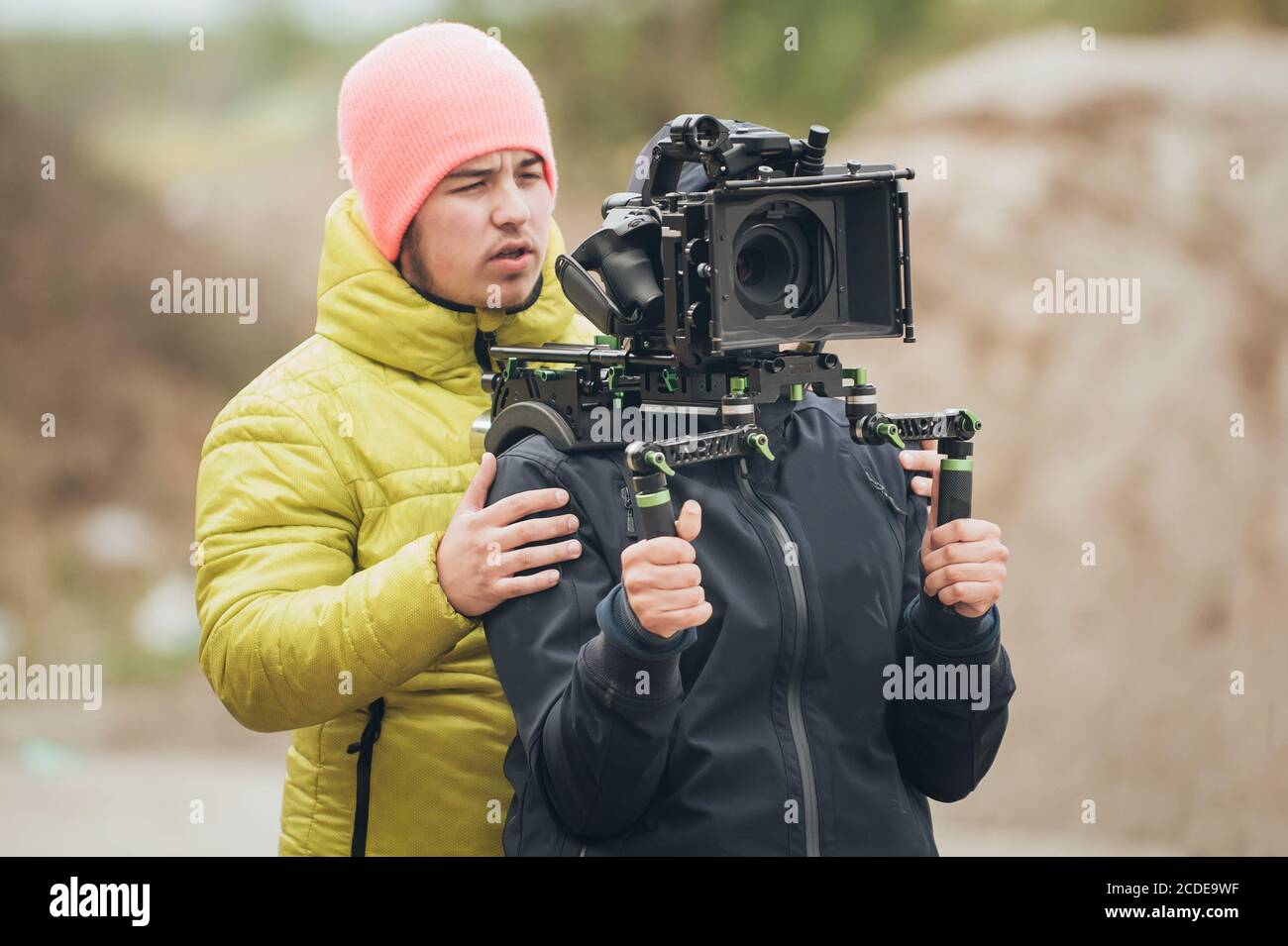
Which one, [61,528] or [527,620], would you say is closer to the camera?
[527,620]

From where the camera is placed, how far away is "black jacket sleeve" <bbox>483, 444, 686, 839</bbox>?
61.5 inches

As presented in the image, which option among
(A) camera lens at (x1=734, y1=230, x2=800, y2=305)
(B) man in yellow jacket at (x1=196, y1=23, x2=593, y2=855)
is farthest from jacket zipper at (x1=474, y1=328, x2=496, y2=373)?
(A) camera lens at (x1=734, y1=230, x2=800, y2=305)

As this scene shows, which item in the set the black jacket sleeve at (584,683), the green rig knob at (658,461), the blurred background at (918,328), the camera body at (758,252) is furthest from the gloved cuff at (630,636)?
the blurred background at (918,328)

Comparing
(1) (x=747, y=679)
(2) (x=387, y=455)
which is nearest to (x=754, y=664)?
(1) (x=747, y=679)

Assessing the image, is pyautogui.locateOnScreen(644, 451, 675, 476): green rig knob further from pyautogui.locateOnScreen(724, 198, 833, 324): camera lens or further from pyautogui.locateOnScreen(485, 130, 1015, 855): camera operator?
pyautogui.locateOnScreen(724, 198, 833, 324): camera lens

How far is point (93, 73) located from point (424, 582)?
552 centimetres

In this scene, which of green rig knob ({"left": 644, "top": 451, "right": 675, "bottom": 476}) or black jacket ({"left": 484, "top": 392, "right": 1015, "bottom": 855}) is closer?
green rig knob ({"left": 644, "top": 451, "right": 675, "bottom": 476})

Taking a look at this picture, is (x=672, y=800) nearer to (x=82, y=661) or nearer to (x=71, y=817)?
(x=71, y=817)

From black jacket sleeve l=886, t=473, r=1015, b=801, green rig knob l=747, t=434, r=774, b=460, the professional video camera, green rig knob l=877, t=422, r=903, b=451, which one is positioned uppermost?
the professional video camera

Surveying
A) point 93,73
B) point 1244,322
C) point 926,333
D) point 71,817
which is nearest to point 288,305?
point 93,73

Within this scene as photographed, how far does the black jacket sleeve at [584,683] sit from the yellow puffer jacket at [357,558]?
145mm

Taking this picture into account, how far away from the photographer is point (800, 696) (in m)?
1.69

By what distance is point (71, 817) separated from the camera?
551 cm

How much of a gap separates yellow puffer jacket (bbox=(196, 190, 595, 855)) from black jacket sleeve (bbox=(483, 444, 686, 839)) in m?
0.15
